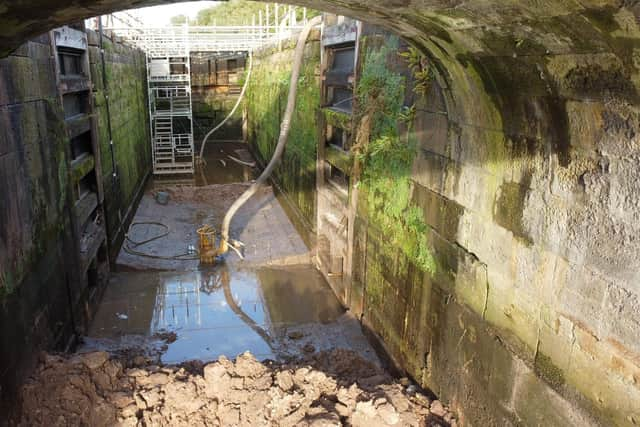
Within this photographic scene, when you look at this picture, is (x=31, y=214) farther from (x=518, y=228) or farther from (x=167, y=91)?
(x=167, y=91)

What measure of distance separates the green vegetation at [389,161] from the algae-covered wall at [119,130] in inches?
215

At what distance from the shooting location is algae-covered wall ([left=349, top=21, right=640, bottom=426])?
2.99 metres

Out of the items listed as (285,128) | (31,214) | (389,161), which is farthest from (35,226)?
(285,128)

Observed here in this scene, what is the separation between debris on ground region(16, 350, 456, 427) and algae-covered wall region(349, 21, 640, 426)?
93 centimetres

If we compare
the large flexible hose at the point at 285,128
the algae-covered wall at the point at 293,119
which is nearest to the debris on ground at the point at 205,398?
the large flexible hose at the point at 285,128

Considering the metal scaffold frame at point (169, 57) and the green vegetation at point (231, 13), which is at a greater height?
the green vegetation at point (231, 13)

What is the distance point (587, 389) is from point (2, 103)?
533 centimetres

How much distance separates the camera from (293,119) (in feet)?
44.7

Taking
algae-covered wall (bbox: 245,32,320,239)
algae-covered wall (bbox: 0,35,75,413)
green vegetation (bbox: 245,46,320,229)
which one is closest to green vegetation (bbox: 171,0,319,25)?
algae-covered wall (bbox: 245,32,320,239)

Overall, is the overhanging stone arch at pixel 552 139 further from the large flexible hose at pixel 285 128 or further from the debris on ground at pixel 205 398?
the large flexible hose at pixel 285 128

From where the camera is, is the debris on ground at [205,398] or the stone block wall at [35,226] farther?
the stone block wall at [35,226]

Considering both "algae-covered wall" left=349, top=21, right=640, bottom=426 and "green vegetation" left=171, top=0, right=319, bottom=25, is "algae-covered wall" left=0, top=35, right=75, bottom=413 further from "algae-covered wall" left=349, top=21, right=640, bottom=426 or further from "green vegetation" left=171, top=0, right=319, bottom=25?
"green vegetation" left=171, top=0, right=319, bottom=25

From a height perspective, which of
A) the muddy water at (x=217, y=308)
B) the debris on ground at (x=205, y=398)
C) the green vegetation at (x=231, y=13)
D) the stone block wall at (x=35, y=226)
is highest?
the green vegetation at (x=231, y=13)

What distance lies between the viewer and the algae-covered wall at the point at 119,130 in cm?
1027
